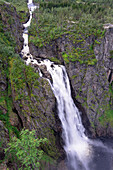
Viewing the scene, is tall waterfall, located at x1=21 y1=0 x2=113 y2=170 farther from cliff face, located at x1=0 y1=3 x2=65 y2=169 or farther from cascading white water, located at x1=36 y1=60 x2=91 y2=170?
cliff face, located at x1=0 y1=3 x2=65 y2=169

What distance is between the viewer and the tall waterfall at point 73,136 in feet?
65.9

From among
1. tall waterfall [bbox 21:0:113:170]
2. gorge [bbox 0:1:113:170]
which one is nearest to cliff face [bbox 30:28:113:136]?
gorge [bbox 0:1:113:170]

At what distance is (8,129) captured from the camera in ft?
42.9

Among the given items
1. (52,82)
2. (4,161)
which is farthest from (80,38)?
(4,161)

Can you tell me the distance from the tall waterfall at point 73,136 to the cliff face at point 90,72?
2.09 metres

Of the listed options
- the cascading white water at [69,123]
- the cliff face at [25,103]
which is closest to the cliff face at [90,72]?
the cascading white water at [69,123]

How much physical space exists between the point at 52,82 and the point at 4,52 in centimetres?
938

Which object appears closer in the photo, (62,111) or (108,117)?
(62,111)

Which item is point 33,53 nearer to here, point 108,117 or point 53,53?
point 53,53

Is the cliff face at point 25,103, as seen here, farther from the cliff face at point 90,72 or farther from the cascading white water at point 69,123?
the cliff face at point 90,72

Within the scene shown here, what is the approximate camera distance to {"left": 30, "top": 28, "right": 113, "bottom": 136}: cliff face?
1011 inches

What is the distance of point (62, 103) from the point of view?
860 inches

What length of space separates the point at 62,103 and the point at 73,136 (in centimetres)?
701

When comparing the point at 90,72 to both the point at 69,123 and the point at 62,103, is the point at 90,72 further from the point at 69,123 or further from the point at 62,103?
the point at 69,123
